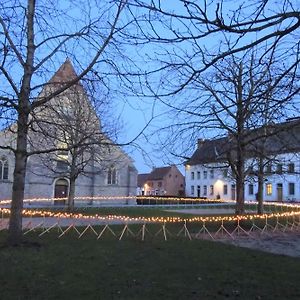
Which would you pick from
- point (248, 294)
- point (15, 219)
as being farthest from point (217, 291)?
point (15, 219)

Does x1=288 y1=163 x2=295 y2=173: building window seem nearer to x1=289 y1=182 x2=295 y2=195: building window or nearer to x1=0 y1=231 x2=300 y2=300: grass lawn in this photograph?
x1=0 y1=231 x2=300 y2=300: grass lawn

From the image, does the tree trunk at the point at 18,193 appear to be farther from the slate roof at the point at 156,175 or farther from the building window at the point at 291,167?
the slate roof at the point at 156,175

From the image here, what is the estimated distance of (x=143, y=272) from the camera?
9328 mm

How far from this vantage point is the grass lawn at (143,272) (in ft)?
24.9

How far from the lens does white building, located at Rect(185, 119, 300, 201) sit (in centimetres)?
1691

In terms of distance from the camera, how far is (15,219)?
12328 mm

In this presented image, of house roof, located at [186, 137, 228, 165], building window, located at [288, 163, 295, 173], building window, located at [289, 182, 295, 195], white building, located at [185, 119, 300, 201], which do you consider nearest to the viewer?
white building, located at [185, 119, 300, 201]

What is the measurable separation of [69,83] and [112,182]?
146 ft

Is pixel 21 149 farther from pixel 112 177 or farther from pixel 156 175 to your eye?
pixel 156 175

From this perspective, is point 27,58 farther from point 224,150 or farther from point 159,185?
point 159,185

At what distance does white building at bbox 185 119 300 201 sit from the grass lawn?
2.86 metres

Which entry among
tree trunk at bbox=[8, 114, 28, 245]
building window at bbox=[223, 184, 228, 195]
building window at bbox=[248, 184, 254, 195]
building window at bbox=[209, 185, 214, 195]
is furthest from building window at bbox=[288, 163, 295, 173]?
building window at bbox=[209, 185, 214, 195]

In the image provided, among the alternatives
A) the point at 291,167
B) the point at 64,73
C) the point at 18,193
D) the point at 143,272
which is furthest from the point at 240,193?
the point at 143,272

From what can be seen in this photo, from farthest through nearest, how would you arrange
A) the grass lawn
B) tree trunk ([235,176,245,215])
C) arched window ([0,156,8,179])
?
arched window ([0,156,8,179]) → tree trunk ([235,176,245,215]) → the grass lawn
